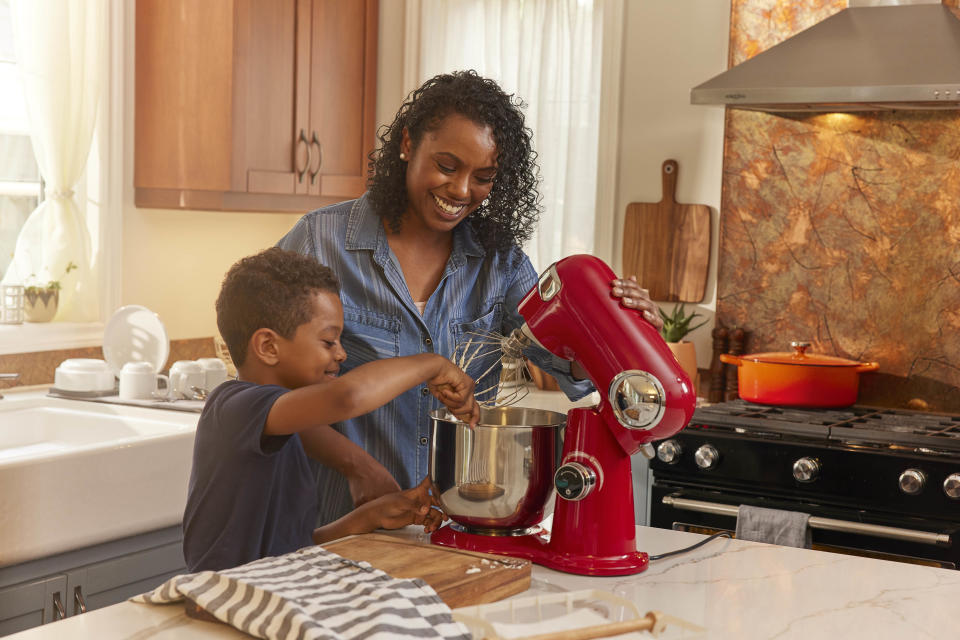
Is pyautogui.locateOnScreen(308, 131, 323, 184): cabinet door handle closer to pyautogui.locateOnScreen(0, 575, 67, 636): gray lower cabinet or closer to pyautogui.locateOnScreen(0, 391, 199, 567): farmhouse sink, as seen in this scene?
pyautogui.locateOnScreen(0, 391, 199, 567): farmhouse sink

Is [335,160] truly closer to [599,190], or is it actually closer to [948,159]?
[599,190]

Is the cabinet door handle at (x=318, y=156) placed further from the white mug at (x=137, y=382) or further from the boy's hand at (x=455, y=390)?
the boy's hand at (x=455, y=390)

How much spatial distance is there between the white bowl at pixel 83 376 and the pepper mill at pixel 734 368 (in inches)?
70.1

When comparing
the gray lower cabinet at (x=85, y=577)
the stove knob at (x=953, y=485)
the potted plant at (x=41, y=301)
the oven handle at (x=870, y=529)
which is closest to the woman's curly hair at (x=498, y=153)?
the gray lower cabinet at (x=85, y=577)

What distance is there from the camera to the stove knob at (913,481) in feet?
7.93

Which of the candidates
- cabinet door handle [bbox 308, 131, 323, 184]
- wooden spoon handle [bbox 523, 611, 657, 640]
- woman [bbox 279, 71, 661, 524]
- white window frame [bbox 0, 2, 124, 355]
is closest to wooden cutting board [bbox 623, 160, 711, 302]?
cabinet door handle [bbox 308, 131, 323, 184]

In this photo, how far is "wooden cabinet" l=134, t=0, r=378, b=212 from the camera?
310 cm

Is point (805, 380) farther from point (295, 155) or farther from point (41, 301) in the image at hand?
point (41, 301)

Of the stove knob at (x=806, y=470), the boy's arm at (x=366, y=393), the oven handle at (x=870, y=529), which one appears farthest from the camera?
the stove knob at (x=806, y=470)

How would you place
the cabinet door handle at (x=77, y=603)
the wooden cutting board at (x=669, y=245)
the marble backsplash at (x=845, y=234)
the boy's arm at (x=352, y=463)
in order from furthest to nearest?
1. the wooden cutting board at (x=669, y=245)
2. the marble backsplash at (x=845, y=234)
3. the cabinet door handle at (x=77, y=603)
4. the boy's arm at (x=352, y=463)

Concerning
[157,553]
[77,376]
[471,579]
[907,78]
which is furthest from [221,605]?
[907,78]

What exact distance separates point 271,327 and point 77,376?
1.48 meters

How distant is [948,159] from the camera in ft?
9.85

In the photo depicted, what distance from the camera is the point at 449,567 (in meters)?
1.15
